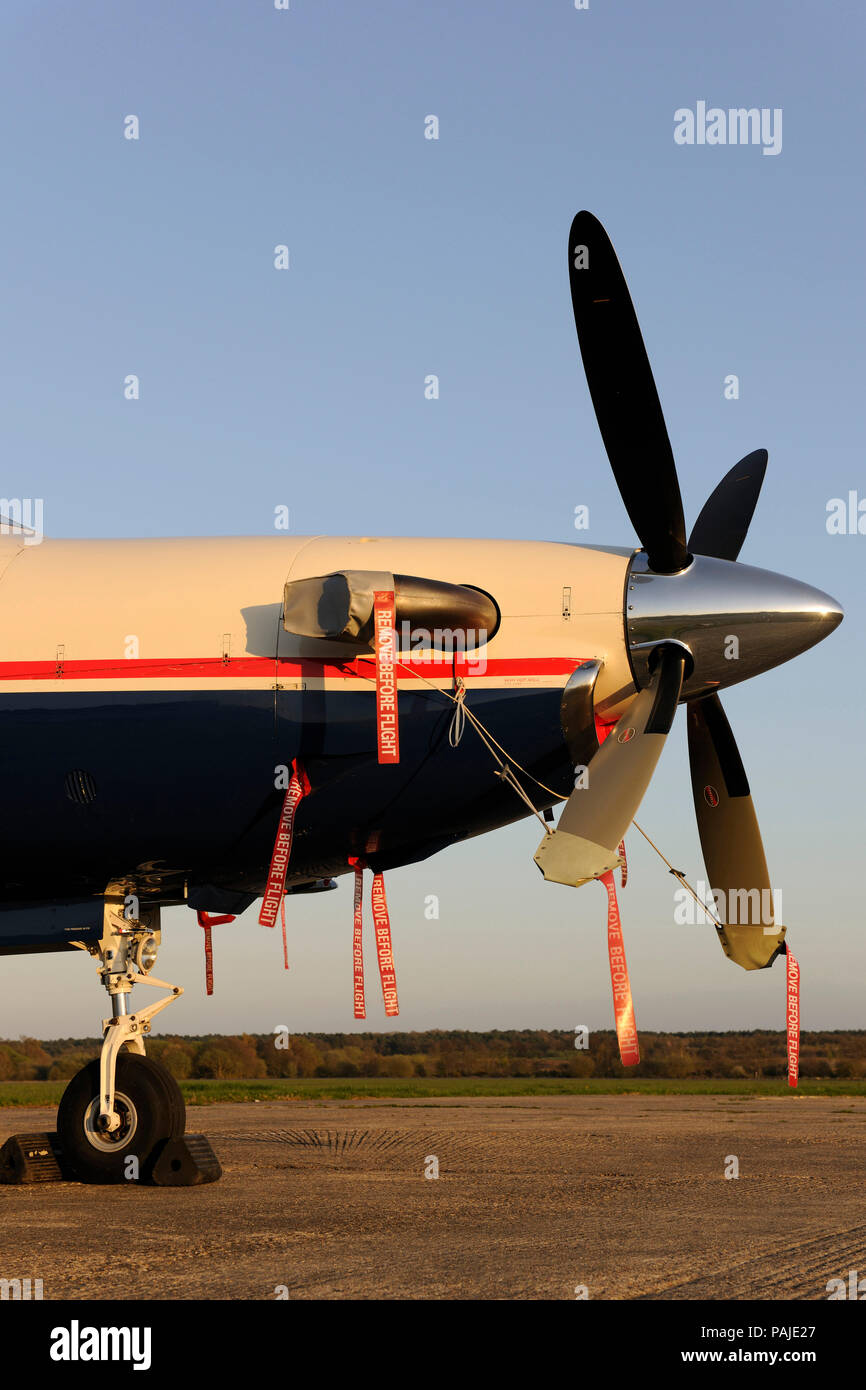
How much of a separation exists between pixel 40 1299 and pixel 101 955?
243 inches

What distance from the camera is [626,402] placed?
454 inches

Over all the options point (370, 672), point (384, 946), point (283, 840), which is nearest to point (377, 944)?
point (384, 946)

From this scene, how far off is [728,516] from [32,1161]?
32.6 ft

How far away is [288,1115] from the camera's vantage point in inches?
1079

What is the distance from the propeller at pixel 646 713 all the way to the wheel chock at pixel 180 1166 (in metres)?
5.05

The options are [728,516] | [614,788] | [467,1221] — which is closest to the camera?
[467,1221]

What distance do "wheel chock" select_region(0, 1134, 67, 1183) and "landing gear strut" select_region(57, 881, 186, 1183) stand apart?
0.36 m

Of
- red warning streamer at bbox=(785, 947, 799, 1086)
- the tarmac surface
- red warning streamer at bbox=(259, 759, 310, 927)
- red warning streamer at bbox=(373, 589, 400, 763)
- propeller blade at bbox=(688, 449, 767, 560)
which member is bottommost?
the tarmac surface

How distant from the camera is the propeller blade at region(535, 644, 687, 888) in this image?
33.5 feet

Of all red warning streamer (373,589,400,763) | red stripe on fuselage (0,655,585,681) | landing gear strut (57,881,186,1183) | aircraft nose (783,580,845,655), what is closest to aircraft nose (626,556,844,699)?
aircraft nose (783,580,845,655)

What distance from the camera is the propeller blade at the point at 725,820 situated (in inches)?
523

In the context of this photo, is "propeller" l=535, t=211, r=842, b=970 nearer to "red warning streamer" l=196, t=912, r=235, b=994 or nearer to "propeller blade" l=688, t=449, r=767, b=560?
"propeller blade" l=688, t=449, r=767, b=560

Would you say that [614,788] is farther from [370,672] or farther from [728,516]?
[728,516]

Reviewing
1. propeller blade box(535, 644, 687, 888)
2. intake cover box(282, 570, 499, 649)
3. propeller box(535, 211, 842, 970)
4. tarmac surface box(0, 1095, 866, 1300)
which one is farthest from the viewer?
intake cover box(282, 570, 499, 649)
